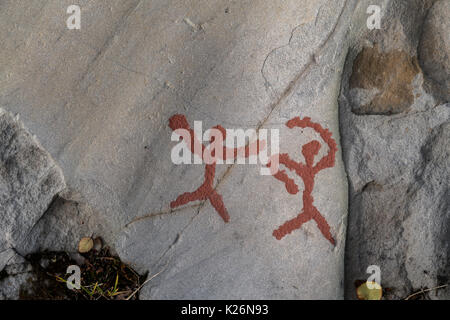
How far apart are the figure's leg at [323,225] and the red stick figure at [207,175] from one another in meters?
0.45

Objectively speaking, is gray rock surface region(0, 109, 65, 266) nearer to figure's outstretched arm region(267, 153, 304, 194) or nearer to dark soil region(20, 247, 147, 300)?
dark soil region(20, 247, 147, 300)

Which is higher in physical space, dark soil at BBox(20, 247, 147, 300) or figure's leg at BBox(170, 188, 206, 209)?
figure's leg at BBox(170, 188, 206, 209)

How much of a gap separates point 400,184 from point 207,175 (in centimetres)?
99

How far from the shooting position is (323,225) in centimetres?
233

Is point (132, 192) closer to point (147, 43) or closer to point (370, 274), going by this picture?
point (147, 43)

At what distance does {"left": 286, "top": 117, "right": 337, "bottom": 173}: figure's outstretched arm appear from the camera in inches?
92.4

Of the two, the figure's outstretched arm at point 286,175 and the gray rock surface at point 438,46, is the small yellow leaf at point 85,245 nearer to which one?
the figure's outstretched arm at point 286,175

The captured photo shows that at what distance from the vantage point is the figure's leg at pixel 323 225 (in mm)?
2326

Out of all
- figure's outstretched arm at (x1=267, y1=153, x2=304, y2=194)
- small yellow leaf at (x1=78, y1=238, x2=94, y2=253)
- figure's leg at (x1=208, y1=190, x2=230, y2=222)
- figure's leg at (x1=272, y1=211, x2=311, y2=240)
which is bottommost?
small yellow leaf at (x1=78, y1=238, x2=94, y2=253)

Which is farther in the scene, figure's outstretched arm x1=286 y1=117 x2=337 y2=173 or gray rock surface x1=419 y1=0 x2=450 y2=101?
figure's outstretched arm x1=286 y1=117 x2=337 y2=173

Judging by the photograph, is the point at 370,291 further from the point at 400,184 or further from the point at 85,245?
the point at 85,245

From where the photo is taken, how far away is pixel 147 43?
93.0 inches

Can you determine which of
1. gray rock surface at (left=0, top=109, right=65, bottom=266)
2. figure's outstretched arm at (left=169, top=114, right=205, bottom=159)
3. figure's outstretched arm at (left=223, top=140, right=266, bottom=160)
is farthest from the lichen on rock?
gray rock surface at (left=0, top=109, right=65, bottom=266)

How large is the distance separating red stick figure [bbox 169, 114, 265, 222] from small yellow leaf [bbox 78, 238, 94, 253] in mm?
467
